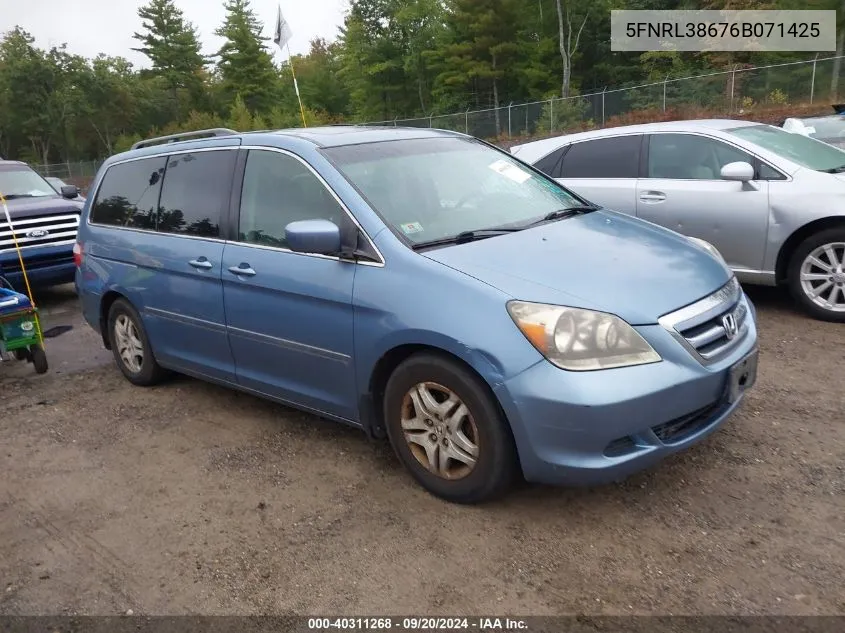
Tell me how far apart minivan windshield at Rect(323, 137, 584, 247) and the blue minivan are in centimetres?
1

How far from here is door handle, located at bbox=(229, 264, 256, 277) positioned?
13.3 feet

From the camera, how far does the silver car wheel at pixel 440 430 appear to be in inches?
127

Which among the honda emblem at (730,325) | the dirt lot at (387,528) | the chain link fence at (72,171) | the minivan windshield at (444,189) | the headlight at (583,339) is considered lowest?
the chain link fence at (72,171)

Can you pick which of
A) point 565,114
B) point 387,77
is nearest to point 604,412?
point 565,114

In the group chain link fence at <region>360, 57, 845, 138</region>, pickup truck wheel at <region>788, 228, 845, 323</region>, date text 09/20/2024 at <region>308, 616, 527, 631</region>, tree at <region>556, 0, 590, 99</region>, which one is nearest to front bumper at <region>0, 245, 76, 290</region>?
date text 09/20/2024 at <region>308, 616, 527, 631</region>

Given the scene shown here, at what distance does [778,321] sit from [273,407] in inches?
159

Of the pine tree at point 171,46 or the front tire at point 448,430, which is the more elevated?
the pine tree at point 171,46

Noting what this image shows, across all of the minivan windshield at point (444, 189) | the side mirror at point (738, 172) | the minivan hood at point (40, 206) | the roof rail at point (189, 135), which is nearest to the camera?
the minivan windshield at point (444, 189)

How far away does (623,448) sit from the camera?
9.87ft

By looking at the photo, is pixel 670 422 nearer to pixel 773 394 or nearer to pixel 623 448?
pixel 623 448

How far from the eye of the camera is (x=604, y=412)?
2.88 m

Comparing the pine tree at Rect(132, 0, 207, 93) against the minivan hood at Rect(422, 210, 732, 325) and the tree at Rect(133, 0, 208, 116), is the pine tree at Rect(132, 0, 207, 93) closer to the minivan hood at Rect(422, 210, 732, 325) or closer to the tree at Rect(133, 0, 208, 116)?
the tree at Rect(133, 0, 208, 116)

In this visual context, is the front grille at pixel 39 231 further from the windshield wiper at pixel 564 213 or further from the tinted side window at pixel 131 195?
the windshield wiper at pixel 564 213

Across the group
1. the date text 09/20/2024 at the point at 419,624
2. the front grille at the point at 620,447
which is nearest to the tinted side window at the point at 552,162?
the front grille at the point at 620,447
